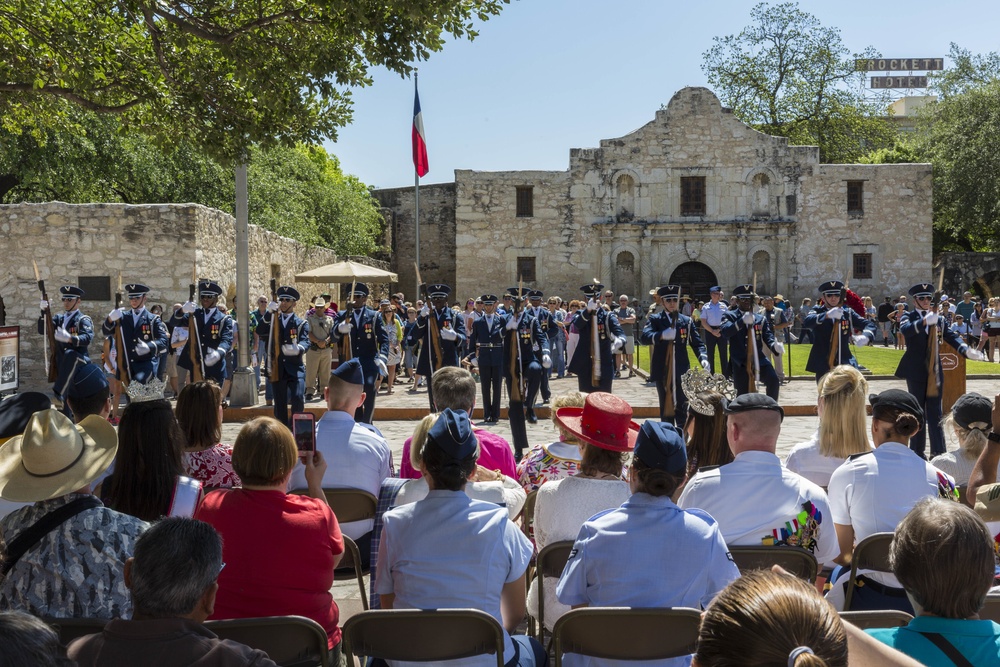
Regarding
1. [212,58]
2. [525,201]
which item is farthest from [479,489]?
[525,201]

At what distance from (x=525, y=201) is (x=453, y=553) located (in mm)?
32684

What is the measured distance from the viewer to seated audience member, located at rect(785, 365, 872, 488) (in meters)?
5.43

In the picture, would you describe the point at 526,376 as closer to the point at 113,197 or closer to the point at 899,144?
the point at 113,197

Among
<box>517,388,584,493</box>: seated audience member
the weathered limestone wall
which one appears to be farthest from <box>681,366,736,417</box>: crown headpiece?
the weathered limestone wall

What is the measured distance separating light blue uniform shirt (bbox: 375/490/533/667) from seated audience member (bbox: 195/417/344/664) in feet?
0.98

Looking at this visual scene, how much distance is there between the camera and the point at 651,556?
3.28 m

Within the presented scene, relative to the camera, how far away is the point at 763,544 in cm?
397

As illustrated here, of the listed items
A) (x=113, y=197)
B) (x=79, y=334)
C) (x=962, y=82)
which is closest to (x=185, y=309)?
(x=79, y=334)

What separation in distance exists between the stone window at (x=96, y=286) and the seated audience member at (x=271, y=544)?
15.5 meters

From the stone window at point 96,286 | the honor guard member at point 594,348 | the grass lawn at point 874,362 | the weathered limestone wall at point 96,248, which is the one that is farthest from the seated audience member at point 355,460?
the stone window at point 96,286

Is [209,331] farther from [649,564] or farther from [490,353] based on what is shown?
[649,564]

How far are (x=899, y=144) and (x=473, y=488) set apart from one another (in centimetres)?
4607

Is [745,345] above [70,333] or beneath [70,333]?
beneath

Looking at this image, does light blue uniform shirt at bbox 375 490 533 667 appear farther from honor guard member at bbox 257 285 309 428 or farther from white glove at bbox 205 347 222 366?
white glove at bbox 205 347 222 366
